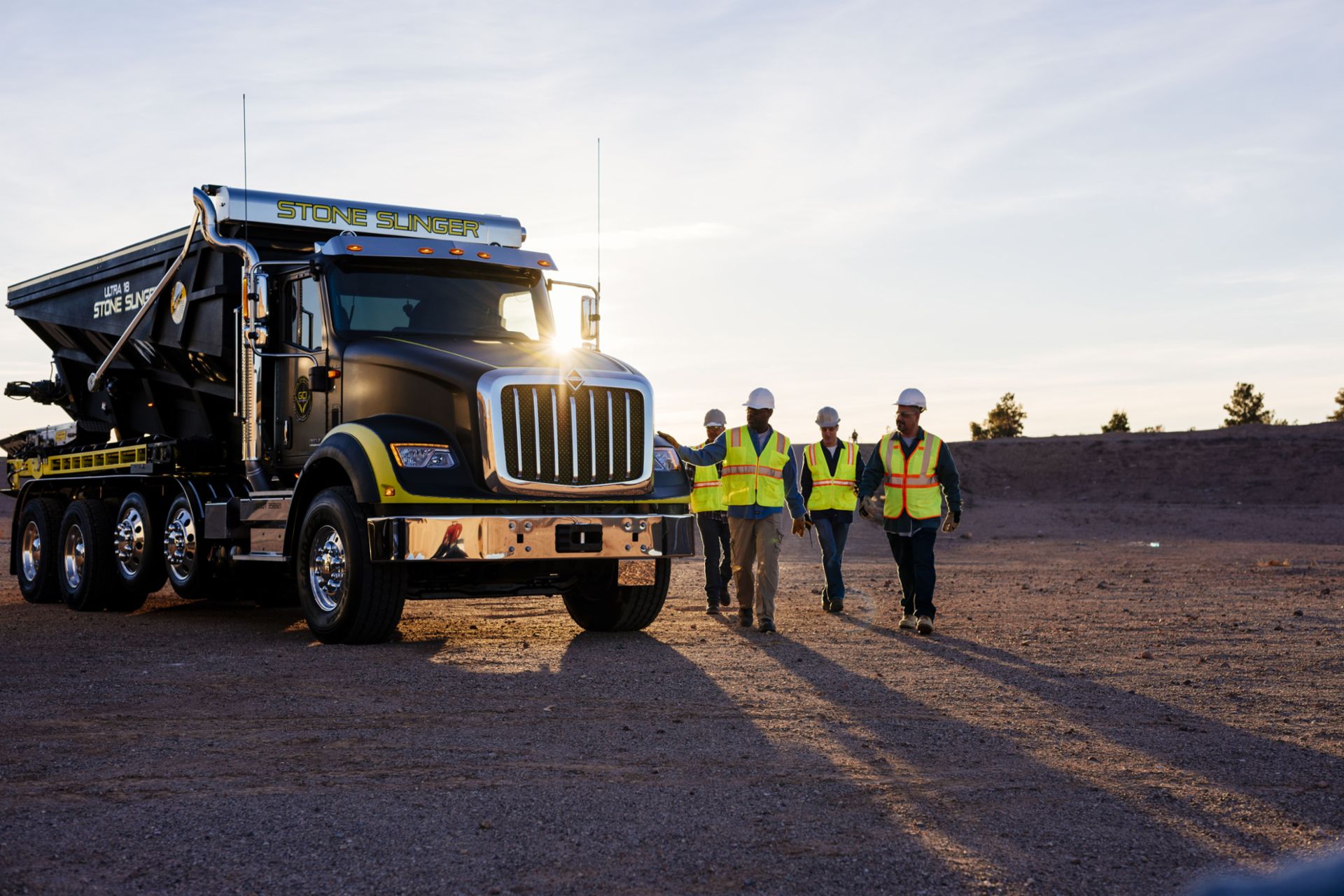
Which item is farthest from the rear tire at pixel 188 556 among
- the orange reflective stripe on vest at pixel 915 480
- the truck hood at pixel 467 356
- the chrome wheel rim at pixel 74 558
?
the orange reflective stripe on vest at pixel 915 480

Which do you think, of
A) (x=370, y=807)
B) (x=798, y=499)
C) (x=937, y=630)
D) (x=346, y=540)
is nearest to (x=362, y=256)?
(x=346, y=540)

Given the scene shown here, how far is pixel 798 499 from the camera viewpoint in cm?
1273

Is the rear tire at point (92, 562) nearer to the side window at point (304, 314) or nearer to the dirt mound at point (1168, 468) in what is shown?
the side window at point (304, 314)

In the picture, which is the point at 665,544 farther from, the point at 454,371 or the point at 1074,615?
the point at 1074,615

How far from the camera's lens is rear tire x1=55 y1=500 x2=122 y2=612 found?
14609 mm

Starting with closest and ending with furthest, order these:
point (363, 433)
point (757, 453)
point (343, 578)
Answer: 1. point (363, 433)
2. point (343, 578)
3. point (757, 453)

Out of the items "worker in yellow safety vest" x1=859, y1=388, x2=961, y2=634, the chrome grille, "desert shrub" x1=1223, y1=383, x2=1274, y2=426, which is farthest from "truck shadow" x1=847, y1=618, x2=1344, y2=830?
"desert shrub" x1=1223, y1=383, x2=1274, y2=426

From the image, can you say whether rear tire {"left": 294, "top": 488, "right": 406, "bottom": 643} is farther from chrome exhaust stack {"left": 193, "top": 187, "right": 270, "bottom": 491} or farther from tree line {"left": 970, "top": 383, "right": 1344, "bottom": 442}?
tree line {"left": 970, "top": 383, "right": 1344, "bottom": 442}

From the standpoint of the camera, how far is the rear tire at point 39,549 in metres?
16.0

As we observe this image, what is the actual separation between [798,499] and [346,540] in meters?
4.31

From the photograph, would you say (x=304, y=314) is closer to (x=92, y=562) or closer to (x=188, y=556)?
(x=188, y=556)

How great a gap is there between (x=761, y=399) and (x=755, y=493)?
3.49 ft

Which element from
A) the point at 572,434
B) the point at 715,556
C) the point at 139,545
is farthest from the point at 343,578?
the point at 139,545

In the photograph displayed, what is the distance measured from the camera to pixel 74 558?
15391 mm
